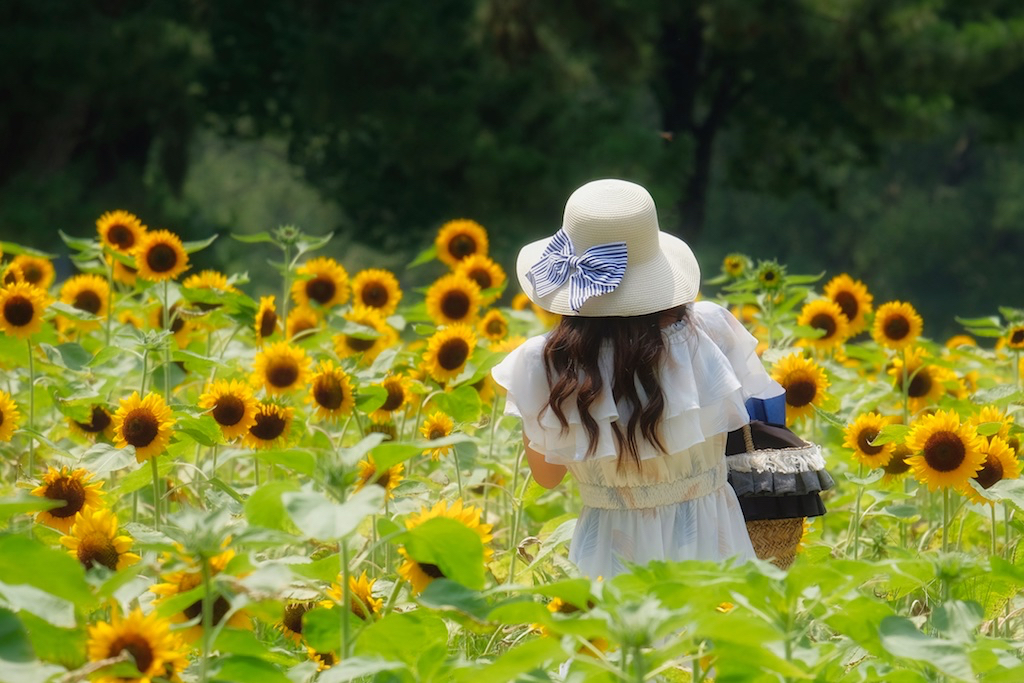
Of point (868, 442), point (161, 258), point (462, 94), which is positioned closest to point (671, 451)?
point (868, 442)

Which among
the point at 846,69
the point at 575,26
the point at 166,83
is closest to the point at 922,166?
the point at 846,69

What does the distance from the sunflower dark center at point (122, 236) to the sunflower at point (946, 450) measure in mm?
1831

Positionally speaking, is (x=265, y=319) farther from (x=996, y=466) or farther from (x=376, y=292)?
(x=996, y=466)

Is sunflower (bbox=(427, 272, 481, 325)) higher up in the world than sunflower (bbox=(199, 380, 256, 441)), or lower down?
higher up

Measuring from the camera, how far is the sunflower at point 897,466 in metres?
2.48

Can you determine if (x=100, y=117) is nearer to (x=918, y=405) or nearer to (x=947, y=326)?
(x=918, y=405)

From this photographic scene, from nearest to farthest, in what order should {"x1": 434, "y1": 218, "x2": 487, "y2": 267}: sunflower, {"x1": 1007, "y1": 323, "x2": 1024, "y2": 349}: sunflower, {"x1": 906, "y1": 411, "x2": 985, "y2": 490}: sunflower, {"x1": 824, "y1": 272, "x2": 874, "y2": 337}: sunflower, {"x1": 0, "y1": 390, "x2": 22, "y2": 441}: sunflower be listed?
{"x1": 906, "y1": 411, "x2": 985, "y2": 490}: sunflower
{"x1": 0, "y1": 390, "x2": 22, "y2": 441}: sunflower
{"x1": 1007, "y1": 323, "x2": 1024, "y2": 349}: sunflower
{"x1": 824, "y1": 272, "x2": 874, "y2": 337}: sunflower
{"x1": 434, "y1": 218, "x2": 487, "y2": 267}: sunflower

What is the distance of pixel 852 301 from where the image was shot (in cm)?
324

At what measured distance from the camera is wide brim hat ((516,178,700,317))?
1.94 metres

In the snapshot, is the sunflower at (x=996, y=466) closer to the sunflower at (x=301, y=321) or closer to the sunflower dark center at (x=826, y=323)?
the sunflower dark center at (x=826, y=323)

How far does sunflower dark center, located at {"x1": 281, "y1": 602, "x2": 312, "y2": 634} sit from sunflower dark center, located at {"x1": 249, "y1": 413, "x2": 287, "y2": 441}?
474 mm

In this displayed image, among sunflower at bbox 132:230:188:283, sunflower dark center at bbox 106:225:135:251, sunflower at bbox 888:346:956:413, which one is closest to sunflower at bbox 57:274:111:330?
sunflower dark center at bbox 106:225:135:251

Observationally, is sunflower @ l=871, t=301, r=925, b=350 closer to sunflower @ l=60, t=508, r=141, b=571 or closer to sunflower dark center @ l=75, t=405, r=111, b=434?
sunflower dark center @ l=75, t=405, r=111, b=434

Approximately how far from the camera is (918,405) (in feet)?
10.2
